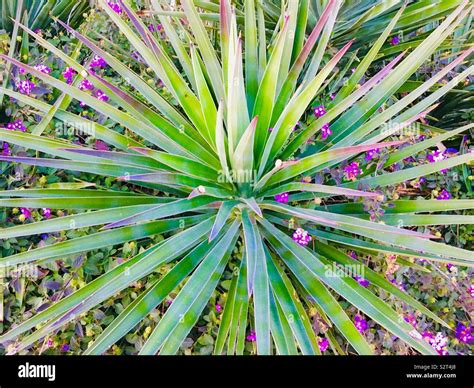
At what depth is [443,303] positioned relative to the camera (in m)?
1.95

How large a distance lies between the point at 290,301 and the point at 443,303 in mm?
903

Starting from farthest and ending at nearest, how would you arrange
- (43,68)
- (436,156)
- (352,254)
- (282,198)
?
1. (43,68)
2. (436,156)
3. (352,254)
4. (282,198)

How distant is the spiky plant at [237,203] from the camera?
1.36 metres

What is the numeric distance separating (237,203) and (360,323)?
79cm

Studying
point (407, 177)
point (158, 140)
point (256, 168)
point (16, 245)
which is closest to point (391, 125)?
point (407, 177)

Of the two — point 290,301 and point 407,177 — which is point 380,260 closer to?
point 407,177

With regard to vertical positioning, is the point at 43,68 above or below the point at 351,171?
above

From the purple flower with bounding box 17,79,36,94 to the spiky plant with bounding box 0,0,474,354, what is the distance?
0.42m

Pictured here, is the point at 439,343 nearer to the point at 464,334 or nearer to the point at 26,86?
the point at 464,334

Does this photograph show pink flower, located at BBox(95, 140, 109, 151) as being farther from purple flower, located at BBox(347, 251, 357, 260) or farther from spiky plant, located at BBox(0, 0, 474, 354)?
purple flower, located at BBox(347, 251, 357, 260)

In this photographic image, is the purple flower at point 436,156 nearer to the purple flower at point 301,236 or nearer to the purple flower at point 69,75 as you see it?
the purple flower at point 301,236

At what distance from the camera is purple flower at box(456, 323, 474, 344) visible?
1.92m

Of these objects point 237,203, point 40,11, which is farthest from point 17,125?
point 237,203

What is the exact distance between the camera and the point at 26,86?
205 cm
